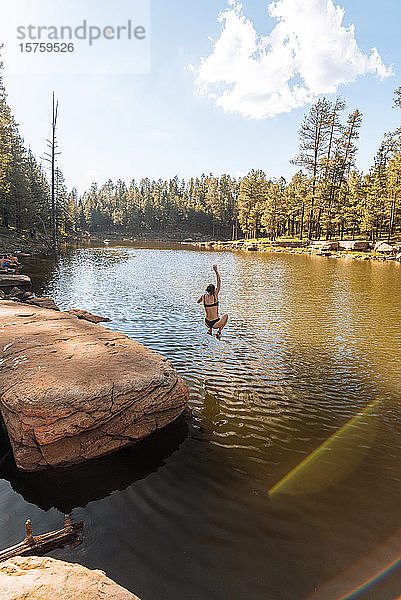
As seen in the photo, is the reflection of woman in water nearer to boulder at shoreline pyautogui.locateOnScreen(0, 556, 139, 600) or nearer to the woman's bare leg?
the woman's bare leg

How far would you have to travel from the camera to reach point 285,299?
1959 cm

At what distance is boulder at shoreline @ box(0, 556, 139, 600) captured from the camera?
2.57 meters

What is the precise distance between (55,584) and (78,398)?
3056 mm

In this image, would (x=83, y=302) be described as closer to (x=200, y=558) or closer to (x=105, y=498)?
(x=105, y=498)

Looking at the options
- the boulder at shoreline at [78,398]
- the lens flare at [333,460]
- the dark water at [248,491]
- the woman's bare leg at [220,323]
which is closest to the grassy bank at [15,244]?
the woman's bare leg at [220,323]

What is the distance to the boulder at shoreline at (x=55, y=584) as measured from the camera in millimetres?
2572

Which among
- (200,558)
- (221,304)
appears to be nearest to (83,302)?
(221,304)

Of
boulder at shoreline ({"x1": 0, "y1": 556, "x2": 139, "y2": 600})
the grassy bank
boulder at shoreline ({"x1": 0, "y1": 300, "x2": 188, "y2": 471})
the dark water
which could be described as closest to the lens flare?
the dark water

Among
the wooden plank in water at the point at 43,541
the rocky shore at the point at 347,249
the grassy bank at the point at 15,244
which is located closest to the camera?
the wooden plank in water at the point at 43,541

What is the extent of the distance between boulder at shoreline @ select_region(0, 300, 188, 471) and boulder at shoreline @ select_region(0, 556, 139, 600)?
237 cm

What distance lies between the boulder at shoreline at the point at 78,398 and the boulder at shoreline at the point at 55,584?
237 cm

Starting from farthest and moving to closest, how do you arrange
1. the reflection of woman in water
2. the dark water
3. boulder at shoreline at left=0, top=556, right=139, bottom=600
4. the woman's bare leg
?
the woman's bare leg < the reflection of woman in water < the dark water < boulder at shoreline at left=0, top=556, right=139, bottom=600

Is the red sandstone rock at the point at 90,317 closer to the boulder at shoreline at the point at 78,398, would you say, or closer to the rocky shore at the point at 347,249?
the boulder at shoreline at the point at 78,398

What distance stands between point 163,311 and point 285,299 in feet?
25.3
